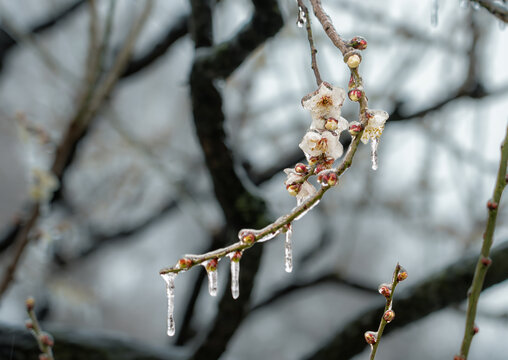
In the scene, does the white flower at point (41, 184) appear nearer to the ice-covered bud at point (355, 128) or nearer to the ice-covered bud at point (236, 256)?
the ice-covered bud at point (236, 256)

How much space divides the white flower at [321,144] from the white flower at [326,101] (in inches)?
0.9

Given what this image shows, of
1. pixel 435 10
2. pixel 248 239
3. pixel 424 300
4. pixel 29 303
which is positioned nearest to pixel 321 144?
pixel 248 239

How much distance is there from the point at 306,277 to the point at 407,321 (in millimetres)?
1168

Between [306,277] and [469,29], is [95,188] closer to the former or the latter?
[306,277]

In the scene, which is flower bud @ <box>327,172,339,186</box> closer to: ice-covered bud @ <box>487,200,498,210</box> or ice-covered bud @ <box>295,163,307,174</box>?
ice-covered bud @ <box>295,163,307,174</box>

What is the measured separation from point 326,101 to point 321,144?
4cm

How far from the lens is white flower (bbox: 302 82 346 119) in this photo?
0.47 meters

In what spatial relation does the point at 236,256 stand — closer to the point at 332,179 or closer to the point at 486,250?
the point at 332,179

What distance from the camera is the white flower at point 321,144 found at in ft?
1.50

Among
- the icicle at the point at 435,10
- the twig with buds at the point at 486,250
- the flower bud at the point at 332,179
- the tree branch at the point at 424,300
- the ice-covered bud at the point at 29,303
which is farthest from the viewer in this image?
the tree branch at the point at 424,300

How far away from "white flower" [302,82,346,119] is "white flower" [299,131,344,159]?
0.9 inches

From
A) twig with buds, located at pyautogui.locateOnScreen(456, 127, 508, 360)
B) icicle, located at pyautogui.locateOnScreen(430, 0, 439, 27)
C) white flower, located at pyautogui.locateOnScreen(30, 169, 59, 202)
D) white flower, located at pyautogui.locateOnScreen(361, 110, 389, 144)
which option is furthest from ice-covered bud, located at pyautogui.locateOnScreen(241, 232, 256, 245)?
white flower, located at pyautogui.locateOnScreen(30, 169, 59, 202)

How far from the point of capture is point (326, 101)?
18.5 inches

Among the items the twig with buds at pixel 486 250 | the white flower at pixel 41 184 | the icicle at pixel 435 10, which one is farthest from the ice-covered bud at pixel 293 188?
the white flower at pixel 41 184
